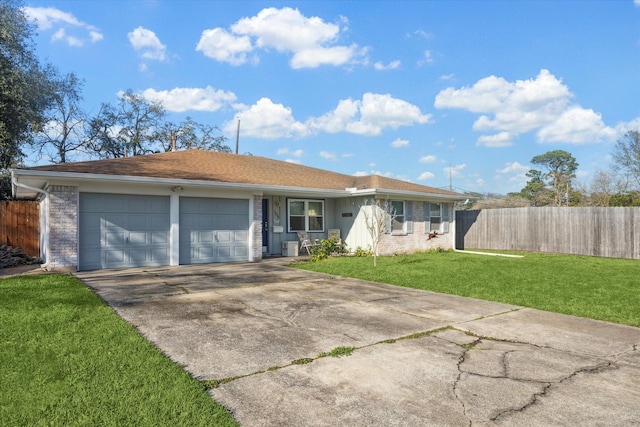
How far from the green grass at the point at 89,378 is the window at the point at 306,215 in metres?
10.4

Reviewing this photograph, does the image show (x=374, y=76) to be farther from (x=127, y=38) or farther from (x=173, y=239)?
(x=173, y=239)

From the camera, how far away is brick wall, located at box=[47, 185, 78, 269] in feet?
32.2

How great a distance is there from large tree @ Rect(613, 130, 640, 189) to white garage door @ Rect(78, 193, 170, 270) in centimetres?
3066

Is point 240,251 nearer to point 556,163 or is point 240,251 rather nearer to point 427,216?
point 427,216

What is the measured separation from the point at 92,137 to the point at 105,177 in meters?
20.5

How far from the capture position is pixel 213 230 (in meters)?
12.6

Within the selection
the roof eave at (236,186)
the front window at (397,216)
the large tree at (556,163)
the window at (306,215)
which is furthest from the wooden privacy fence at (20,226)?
the large tree at (556,163)

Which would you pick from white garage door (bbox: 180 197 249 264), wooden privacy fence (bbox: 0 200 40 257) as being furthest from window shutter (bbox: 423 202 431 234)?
wooden privacy fence (bbox: 0 200 40 257)

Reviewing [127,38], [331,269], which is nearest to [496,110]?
[331,269]

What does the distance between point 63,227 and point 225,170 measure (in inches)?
214

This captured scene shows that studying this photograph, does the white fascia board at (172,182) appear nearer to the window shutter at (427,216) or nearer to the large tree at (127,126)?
the window shutter at (427,216)

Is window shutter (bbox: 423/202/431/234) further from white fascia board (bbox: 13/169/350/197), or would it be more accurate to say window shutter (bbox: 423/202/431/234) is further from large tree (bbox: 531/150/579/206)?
large tree (bbox: 531/150/579/206)

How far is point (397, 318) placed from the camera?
552cm

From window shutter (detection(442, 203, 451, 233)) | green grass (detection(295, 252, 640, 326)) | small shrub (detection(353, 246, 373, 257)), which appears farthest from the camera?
window shutter (detection(442, 203, 451, 233))
